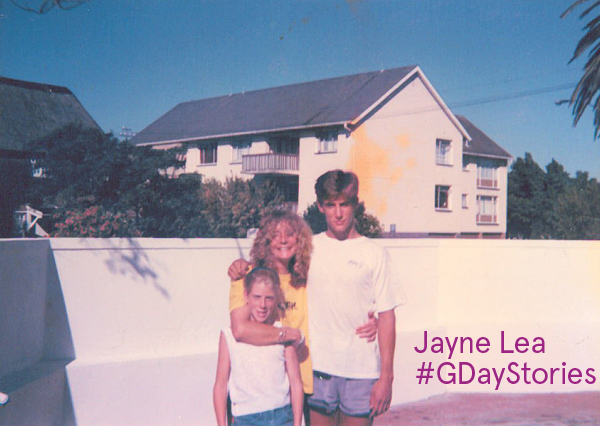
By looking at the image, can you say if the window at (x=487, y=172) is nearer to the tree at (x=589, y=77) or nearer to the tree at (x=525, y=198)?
the tree at (x=525, y=198)

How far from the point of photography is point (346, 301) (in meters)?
2.87

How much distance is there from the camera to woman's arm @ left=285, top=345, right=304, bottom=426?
9.11 ft

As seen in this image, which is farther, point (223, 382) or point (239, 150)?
point (239, 150)

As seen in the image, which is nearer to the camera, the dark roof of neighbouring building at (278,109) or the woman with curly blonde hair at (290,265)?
the woman with curly blonde hair at (290,265)

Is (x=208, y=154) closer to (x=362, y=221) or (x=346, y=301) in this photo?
(x=362, y=221)

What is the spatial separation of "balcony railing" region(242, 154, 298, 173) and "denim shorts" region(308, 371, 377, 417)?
43.6 feet

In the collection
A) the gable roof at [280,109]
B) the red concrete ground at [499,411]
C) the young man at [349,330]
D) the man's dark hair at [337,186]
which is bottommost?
the red concrete ground at [499,411]

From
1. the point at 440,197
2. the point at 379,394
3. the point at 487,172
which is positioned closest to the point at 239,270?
the point at 379,394

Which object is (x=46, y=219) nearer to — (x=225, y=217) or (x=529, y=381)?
(x=225, y=217)

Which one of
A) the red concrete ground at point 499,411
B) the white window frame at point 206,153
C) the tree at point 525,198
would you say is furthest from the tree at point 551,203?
the white window frame at point 206,153

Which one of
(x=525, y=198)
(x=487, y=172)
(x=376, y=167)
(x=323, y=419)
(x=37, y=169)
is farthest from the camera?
(x=487, y=172)

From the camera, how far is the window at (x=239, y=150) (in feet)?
61.8

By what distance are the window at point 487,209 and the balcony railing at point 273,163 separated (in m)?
5.14

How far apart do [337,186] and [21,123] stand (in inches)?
294
